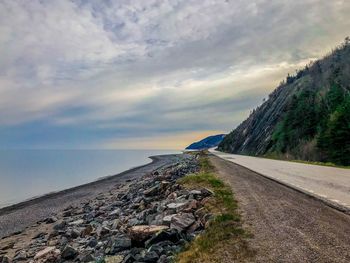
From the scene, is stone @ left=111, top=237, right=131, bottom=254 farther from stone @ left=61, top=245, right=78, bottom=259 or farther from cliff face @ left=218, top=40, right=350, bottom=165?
cliff face @ left=218, top=40, right=350, bottom=165

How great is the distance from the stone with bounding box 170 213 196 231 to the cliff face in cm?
4199

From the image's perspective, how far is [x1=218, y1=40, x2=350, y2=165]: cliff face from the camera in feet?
160

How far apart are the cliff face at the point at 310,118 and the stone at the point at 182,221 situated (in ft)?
138

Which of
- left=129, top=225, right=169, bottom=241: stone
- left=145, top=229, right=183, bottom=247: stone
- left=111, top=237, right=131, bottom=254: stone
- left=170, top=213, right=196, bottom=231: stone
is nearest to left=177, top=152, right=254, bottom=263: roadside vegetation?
left=170, top=213, right=196, bottom=231: stone

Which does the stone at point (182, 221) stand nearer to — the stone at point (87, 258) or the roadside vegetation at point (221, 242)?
the roadside vegetation at point (221, 242)

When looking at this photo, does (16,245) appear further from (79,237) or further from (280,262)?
(280,262)

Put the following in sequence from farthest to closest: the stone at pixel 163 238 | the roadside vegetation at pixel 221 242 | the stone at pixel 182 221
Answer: the stone at pixel 182 221 < the stone at pixel 163 238 < the roadside vegetation at pixel 221 242

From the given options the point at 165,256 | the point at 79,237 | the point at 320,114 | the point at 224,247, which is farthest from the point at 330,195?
the point at 320,114

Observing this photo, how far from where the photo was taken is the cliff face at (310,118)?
48.7 metres

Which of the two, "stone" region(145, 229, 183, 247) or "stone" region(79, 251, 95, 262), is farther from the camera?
"stone" region(79, 251, 95, 262)

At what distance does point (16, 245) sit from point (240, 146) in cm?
11708

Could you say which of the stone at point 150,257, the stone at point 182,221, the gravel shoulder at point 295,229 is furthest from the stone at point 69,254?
the gravel shoulder at point 295,229

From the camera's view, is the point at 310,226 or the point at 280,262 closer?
the point at 280,262

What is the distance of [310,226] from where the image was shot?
958 cm
